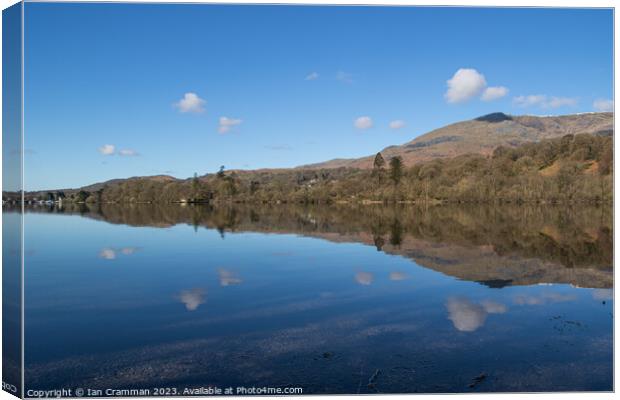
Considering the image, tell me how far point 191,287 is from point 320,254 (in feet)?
27.9

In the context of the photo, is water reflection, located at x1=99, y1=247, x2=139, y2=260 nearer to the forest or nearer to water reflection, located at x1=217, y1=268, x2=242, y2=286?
water reflection, located at x1=217, y1=268, x2=242, y2=286

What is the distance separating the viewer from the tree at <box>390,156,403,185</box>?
91.9 metres

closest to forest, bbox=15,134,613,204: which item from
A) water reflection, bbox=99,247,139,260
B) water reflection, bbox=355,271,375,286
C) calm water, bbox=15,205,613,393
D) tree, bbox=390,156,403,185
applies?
tree, bbox=390,156,403,185

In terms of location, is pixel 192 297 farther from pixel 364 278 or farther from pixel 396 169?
pixel 396 169

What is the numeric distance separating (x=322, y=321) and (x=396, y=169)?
8554 cm

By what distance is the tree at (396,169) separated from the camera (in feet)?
302

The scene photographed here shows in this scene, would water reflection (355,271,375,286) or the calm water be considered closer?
the calm water

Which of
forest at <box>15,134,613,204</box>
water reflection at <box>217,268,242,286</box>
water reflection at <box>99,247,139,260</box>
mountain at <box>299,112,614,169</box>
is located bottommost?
water reflection at <box>217,268,242,286</box>

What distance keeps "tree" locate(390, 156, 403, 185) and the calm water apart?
7164cm

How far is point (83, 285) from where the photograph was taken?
Answer: 13969 millimetres

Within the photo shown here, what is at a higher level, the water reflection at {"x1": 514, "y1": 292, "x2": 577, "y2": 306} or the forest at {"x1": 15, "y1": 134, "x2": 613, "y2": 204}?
the forest at {"x1": 15, "y1": 134, "x2": 613, "y2": 204}

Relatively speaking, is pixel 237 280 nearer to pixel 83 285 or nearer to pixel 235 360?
pixel 83 285

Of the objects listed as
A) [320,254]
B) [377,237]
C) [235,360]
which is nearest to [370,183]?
[377,237]

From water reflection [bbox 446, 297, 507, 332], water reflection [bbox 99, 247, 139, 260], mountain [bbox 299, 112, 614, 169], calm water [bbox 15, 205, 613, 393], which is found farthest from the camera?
mountain [bbox 299, 112, 614, 169]
